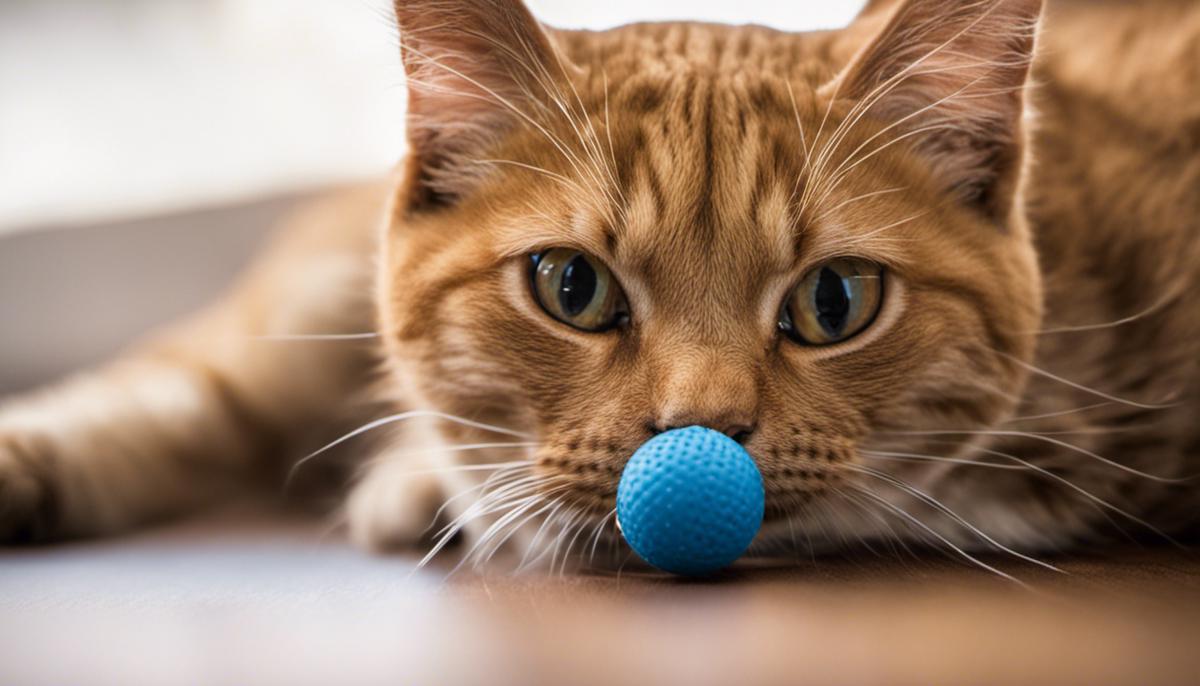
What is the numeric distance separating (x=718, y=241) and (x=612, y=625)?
479 millimetres

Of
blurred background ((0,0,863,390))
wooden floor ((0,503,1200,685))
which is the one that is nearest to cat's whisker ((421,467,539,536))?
wooden floor ((0,503,1200,685))

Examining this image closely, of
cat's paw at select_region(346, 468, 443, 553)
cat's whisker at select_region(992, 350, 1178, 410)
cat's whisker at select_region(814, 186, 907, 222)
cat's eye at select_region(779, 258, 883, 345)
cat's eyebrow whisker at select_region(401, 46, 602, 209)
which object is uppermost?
cat's eyebrow whisker at select_region(401, 46, 602, 209)

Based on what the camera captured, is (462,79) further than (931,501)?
Yes

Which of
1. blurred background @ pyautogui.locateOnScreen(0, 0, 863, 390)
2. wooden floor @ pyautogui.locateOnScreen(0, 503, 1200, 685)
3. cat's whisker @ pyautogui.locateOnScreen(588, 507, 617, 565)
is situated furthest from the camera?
blurred background @ pyautogui.locateOnScreen(0, 0, 863, 390)

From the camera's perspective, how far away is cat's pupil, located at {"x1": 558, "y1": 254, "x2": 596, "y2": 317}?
1.36m

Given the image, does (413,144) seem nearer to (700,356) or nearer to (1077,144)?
(700,356)

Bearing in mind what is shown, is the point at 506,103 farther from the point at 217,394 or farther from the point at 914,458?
the point at 217,394

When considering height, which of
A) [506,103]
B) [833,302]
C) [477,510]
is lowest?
[477,510]

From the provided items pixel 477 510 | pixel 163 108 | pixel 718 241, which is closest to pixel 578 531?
pixel 477 510

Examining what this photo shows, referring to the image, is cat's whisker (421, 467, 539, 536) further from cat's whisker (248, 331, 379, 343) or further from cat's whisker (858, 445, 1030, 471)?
cat's whisker (858, 445, 1030, 471)

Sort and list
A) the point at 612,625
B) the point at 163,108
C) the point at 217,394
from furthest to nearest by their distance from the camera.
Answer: the point at 163,108, the point at 217,394, the point at 612,625

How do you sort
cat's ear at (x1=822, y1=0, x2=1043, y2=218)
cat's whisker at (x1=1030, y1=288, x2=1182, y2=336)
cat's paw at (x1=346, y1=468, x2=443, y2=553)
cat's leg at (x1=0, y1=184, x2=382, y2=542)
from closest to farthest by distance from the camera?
cat's ear at (x1=822, y1=0, x2=1043, y2=218)
cat's whisker at (x1=1030, y1=288, x2=1182, y2=336)
cat's paw at (x1=346, y1=468, x2=443, y2=553)
cat's leg at (x1=0, y1=184, x2=382, y2=542)

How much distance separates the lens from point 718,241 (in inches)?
51.1

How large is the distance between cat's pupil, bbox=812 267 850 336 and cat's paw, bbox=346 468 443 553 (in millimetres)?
656
